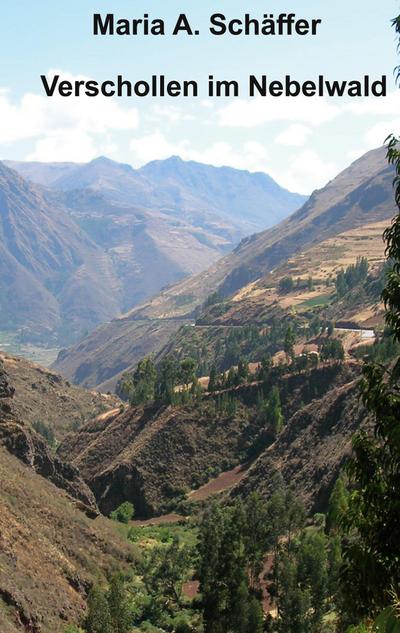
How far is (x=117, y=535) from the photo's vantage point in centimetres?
8969

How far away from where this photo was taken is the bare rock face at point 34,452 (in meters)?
90.2

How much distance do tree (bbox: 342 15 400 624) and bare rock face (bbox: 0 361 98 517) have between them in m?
75.7

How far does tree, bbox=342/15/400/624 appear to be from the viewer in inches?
716

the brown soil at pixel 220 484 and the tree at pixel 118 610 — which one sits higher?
the tree at pixel 118 610

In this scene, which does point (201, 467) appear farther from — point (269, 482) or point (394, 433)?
point (394, 433)

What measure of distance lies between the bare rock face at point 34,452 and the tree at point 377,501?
248 feet

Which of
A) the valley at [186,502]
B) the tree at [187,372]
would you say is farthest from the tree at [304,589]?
the tree at [187,372]

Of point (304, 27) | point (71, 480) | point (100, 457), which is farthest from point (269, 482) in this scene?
point (304, 27)

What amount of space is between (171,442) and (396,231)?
406 ft

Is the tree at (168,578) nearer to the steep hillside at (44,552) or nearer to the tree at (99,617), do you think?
the steep hillside at (44,552)

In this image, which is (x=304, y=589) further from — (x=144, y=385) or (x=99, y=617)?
(x=144, y=385)

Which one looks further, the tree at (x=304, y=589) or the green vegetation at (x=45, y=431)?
the green vegetation at (x=45, y=431)

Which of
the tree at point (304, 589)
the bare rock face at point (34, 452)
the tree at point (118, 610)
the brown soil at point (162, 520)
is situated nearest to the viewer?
the tree at point (118, 610)

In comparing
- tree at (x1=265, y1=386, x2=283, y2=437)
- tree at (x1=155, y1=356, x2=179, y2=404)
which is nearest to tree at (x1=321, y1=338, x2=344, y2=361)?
tree at (x1=265, y1=386, x2=283, y2=437)
